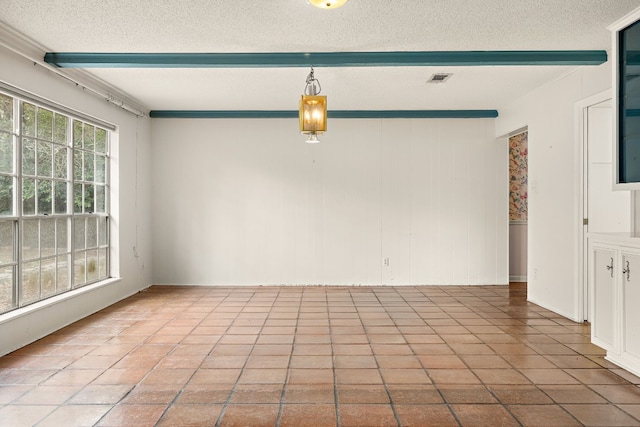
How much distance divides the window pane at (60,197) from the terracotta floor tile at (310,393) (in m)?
3.05

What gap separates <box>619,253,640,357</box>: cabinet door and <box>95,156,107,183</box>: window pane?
5228 mm

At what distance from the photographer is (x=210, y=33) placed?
138 inches

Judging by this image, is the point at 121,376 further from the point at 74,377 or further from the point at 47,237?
the point at 47,237

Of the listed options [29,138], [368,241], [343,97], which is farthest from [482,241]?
[29,138]

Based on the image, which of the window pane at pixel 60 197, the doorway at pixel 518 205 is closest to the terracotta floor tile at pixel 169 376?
the window pane at pixel 60 197

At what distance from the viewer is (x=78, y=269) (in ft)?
15.6

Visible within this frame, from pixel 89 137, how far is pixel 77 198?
731mm

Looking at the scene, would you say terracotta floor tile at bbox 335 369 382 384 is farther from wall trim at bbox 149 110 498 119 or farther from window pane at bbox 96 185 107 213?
wall trim at bbox 149 110 498 119

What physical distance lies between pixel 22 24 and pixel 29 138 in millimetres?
986

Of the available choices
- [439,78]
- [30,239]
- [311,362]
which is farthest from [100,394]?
[439,78]

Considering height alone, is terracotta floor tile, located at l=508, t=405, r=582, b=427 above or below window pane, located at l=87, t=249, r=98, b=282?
below

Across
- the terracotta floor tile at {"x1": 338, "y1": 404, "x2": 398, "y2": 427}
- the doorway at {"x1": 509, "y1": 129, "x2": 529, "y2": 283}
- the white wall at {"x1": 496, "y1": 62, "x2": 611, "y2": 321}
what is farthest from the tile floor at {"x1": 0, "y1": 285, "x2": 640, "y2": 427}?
the doorway at {"x1": 509, "y1": 129, "x2": 529, "y2": 283}

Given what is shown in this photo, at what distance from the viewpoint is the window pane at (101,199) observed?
5.20 metres

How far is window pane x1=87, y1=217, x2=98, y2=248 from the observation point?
16.2ft
